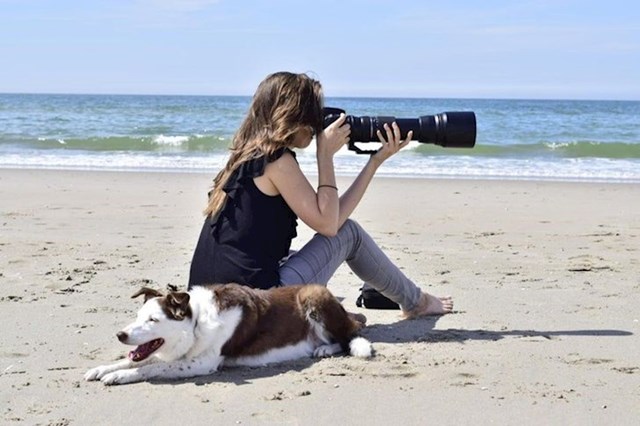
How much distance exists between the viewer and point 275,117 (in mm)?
3951

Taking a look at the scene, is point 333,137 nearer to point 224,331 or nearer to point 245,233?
point 245,233

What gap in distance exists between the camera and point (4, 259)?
6.16 m

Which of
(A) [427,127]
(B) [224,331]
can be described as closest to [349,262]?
(A) [427,127]

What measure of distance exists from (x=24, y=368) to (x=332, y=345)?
1.29 m

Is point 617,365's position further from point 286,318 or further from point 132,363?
point 132,363

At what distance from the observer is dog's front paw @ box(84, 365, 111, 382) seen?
364 centimetres

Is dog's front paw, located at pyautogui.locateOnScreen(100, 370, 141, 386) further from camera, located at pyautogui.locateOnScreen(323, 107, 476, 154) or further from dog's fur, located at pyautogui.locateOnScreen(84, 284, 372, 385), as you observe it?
camera, located at pyautogui.locateOnScreen(323, 107, 476, 154)

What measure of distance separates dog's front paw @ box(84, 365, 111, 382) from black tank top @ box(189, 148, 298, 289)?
0.53m

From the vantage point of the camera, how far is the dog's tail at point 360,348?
3946mm

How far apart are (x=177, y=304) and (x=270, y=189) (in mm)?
727

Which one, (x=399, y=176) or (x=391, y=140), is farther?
(x=399, y=176)

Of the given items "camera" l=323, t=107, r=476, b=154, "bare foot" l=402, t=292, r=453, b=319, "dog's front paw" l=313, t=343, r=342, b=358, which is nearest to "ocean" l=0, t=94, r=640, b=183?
"bare foot" l=402, t=292, r=453, b=319

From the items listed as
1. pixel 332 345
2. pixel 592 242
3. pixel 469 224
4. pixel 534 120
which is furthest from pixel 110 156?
pixel 534 120

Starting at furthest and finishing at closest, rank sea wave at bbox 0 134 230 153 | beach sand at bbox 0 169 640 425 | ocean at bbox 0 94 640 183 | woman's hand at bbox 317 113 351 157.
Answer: sea wave at bbox 0 134 230 153 < ocean at bbox 0 94 640 183 < woman's hand at bbox 317 113 351 157 < beach sand at bbox 0 169 640 425
